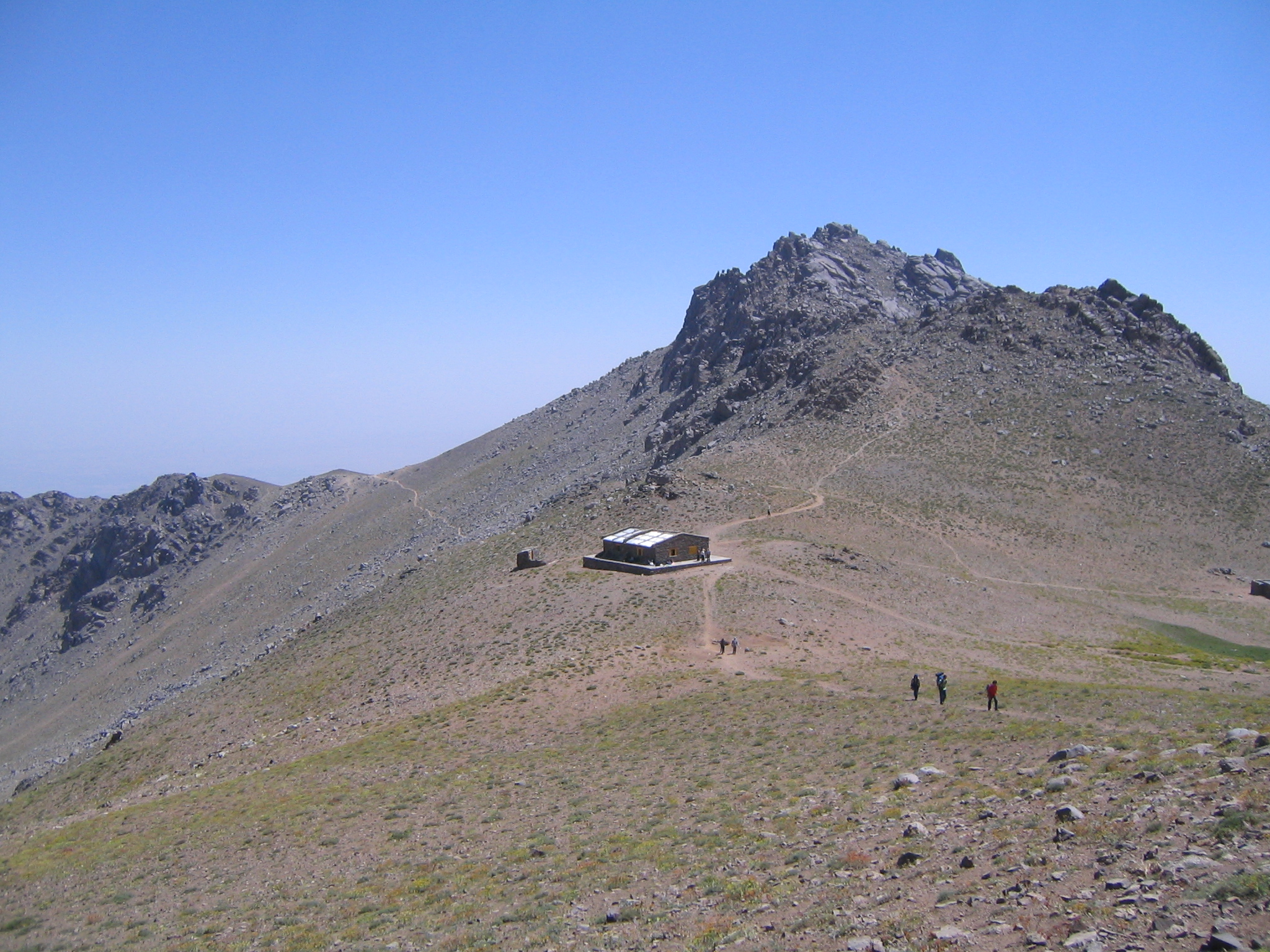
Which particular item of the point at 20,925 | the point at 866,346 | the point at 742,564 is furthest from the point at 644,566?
the point at 866,346

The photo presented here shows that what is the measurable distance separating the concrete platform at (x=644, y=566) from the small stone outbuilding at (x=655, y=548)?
238 mm

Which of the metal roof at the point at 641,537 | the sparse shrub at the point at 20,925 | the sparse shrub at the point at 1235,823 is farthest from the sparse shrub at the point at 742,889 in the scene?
the metal roof at the point at 641,537

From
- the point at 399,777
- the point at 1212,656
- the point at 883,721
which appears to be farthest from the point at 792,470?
the point at 399,777

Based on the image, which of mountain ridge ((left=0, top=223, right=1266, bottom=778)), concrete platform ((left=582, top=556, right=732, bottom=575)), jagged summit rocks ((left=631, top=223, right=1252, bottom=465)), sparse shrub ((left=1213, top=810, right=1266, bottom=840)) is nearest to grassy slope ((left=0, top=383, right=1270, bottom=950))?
sparse shrub ((left=1213, top=810, right=1266, bottom=840))

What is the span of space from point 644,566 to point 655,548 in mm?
1156

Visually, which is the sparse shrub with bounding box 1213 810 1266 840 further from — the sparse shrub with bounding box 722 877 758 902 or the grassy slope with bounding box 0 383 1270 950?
the sparse shrub with bounding box 722 877 758 902

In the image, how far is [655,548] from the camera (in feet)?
140

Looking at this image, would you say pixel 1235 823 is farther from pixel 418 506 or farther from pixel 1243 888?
pixel 418 506

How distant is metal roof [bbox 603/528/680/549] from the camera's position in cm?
4303

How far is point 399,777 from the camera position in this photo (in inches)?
869

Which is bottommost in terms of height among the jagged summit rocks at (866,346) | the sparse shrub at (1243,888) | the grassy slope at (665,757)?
the grassy slope at (665,757)

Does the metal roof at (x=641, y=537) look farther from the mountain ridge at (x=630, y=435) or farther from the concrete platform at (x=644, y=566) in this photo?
the mountain ridge at (x=630, y=435)

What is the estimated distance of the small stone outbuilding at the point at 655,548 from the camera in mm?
42719

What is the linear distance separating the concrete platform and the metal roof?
1.07 metres
